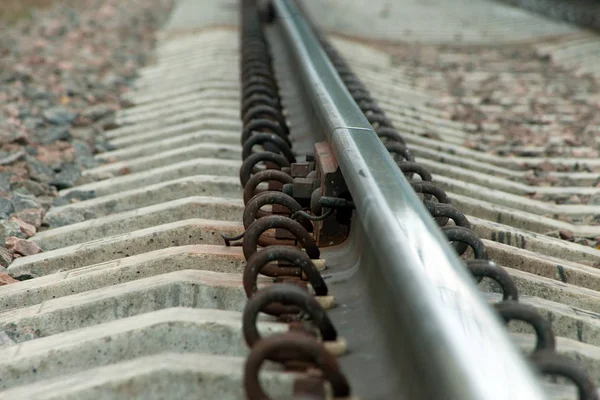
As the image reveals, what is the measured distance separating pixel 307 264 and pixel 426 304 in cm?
65

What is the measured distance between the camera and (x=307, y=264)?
87.9 inches

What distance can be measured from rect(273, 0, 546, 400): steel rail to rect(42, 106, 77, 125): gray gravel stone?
3.21 meters

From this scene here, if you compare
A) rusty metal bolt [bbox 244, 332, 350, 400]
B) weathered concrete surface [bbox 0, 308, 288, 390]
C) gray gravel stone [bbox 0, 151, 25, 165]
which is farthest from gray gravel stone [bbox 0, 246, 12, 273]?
rusty metal bolt [bbox 244, 332, 350, 400]

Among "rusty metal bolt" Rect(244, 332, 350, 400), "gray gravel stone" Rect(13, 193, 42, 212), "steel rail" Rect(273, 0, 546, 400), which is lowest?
"gray gravel stone" Rect(13, 193, 42, 212)

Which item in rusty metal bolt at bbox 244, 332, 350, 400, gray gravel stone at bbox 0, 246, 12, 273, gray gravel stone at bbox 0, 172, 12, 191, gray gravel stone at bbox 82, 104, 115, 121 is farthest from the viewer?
gray gravel stone at bbox 82, 104, 115, 121

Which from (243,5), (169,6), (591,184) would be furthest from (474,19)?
(591,184)

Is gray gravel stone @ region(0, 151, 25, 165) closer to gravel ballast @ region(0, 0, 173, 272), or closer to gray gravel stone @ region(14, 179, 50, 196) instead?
gravel ballast @ region(0, 0, 173, 272)

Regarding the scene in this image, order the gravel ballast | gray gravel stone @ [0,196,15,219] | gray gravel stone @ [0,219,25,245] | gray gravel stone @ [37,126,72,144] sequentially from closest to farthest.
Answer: gray gravel stone @ [0,219,25,245], gray gravel stone @ [0,196,15,219], the gravel ballast, gray gravel stone @ [37,126,72,144]

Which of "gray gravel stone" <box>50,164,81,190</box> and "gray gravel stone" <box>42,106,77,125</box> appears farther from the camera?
"gray gravel stone" <box>42,106,77,125</box>

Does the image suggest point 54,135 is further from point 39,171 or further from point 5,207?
point 5,207

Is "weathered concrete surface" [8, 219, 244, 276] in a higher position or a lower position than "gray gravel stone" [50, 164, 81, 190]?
higher

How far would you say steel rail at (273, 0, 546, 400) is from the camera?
4.65ft

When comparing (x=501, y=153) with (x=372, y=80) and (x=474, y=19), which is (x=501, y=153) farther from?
(x=474, y=19)

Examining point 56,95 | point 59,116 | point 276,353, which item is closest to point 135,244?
point 276,353
